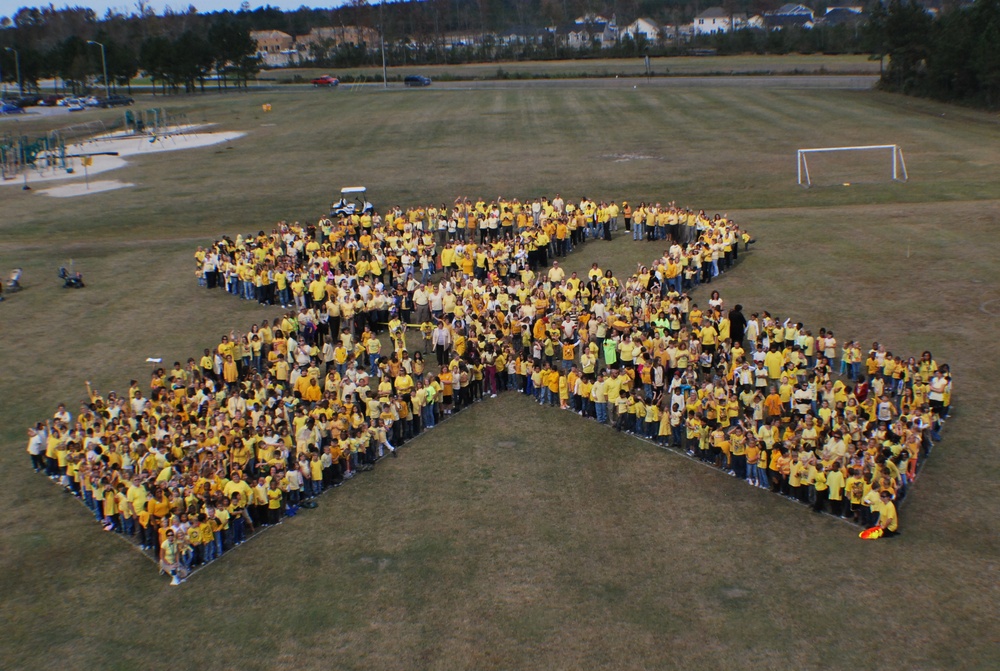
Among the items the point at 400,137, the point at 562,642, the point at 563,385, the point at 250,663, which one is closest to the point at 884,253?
the point at 563,385

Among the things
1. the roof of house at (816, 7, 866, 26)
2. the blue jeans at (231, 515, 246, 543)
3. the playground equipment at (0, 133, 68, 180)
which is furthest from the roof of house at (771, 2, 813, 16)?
the blue jeans at (231, 515, 246, 543)

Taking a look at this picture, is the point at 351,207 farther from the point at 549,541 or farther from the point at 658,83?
the point at 658,83

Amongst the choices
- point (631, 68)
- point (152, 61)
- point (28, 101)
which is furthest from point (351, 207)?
point (28, 101)

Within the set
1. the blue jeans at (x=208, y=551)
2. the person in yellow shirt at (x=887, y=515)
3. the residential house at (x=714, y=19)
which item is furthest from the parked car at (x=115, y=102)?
the residential house at (x=714, y=19)

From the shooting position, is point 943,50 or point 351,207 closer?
point 351,207

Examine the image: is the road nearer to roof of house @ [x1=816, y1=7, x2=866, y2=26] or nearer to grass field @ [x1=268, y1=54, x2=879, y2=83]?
grass field @ [x1=268, y1=54, x2=879, y2=83]

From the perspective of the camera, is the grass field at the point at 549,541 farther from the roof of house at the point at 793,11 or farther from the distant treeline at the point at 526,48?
→ the roof of house at the point at 793,11

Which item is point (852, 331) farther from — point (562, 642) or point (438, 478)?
point (562, 642)
